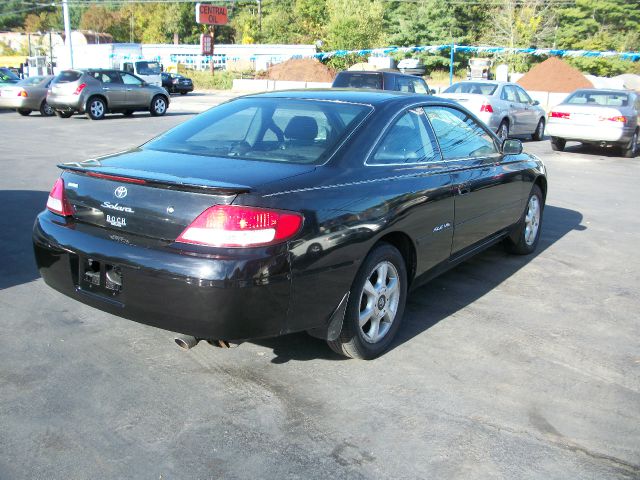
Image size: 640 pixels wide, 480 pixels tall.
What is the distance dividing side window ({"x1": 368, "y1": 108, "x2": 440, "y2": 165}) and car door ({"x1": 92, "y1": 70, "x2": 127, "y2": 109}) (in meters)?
18.4

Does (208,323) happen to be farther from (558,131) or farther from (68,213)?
(558,131)

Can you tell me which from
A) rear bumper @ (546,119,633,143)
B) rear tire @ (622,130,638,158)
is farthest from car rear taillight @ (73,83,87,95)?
rear tire @ (622,130,638,158)

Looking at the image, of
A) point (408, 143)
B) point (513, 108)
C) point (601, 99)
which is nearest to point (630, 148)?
point (601, 99)

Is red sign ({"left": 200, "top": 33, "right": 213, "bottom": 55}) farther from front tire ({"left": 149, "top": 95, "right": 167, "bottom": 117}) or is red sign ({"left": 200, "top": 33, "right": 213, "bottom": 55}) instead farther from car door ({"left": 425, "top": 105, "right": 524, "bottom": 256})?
car door ({"left": 425, "top": 105, "right": 524, "bottom": 256})

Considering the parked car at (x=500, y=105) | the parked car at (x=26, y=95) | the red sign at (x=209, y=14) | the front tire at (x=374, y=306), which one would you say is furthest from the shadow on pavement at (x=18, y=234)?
the red sign at (x=209, y=14)

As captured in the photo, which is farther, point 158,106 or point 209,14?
point 209,14

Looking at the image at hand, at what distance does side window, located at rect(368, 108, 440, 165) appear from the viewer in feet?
13.9

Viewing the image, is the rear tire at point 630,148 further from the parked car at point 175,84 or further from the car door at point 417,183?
the parked car at point 175,84

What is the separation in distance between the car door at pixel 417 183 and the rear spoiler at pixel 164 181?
1004 millimetres

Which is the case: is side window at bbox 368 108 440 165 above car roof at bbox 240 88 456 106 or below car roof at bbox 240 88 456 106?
below

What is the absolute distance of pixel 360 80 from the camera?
15.8 meters

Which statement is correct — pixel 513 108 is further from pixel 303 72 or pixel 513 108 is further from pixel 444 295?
pixel 303 72

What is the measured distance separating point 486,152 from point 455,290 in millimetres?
1200

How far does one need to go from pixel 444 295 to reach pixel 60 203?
300cm
